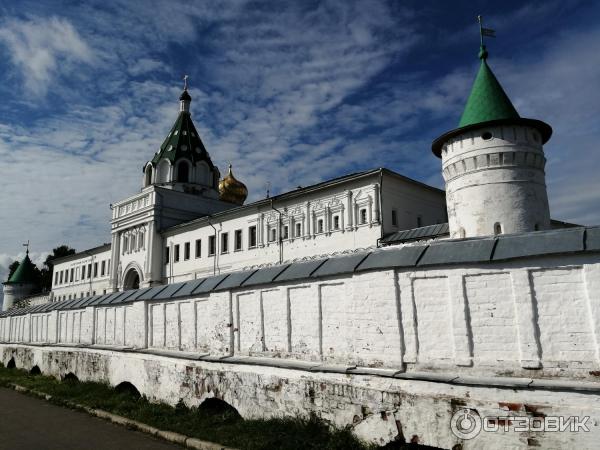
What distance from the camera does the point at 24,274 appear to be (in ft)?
176

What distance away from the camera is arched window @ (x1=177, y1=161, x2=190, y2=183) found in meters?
36.8

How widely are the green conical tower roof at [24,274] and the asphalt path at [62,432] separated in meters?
49.6

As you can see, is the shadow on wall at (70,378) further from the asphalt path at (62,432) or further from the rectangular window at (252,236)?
the rectangular window at (252,236)

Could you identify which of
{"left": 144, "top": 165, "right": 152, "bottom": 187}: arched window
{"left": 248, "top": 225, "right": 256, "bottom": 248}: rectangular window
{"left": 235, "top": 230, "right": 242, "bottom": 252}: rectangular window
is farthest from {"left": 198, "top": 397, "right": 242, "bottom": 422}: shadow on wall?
{"left": 144, "top": 165, "right": 152, "bottom": 187}: arched window

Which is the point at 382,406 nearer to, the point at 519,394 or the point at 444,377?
the point at 444,377

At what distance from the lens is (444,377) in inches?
211

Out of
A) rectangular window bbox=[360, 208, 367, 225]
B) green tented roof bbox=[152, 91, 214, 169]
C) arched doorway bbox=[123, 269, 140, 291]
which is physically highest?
green tented roof bbox=[152, 91, 214, 169]

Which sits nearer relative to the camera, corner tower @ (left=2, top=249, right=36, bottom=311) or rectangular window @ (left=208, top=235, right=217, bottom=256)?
rectangular window @ (left=208, top=235, right=217, bottom=256)

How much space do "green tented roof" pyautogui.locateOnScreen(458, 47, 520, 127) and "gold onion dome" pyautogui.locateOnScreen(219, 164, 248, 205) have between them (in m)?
29.2

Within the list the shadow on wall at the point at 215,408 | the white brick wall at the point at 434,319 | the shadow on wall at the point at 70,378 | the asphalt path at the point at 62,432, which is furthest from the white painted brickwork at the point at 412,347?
the shadow on wall at the point at 70,378

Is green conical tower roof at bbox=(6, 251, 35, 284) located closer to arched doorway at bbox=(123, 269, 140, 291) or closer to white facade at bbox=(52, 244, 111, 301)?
white facade at bbox=(52, 244, 111, 301)

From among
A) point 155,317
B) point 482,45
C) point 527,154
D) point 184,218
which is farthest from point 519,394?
A: point 184,218

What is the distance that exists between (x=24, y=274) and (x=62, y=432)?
175 feet

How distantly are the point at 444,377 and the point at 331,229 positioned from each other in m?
17.6
